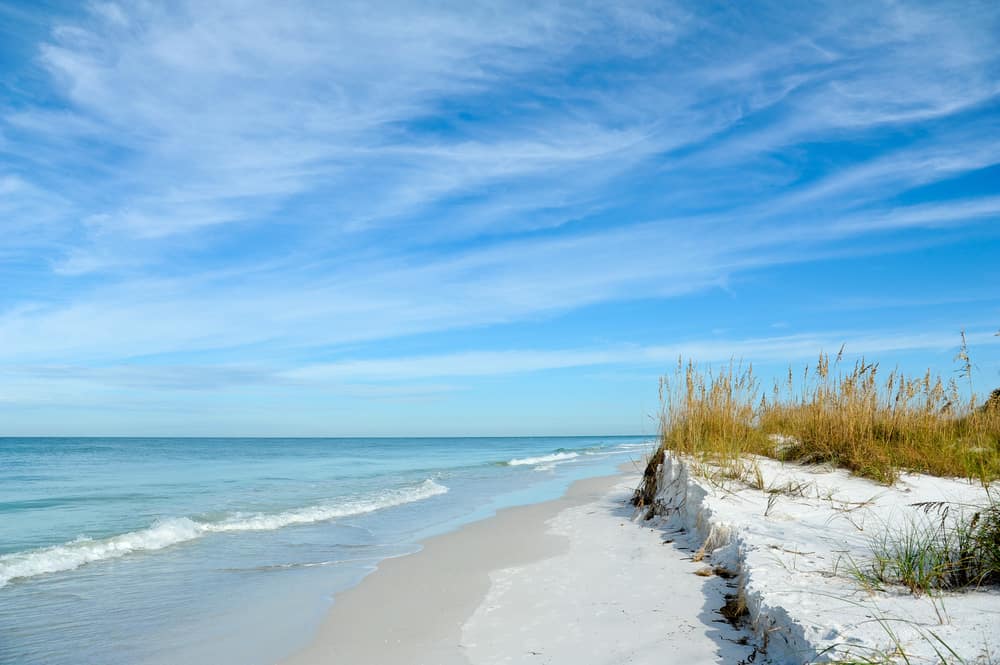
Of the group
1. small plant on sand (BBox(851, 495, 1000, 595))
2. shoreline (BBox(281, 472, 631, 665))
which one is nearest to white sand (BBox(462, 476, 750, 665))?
shoreline (BBox(281, 472, 631, 665))

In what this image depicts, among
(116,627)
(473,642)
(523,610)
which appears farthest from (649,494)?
(116,627)

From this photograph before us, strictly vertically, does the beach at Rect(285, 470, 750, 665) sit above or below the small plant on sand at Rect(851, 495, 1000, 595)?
below

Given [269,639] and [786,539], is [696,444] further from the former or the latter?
[269,639]

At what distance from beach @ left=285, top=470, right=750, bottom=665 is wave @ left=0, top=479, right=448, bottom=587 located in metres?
3.44

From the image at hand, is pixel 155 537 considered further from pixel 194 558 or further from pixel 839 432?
pixel 839 432

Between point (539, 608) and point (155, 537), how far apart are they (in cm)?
610

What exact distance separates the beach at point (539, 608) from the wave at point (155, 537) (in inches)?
135

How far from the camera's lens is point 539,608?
164 inches

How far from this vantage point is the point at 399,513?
413 inches

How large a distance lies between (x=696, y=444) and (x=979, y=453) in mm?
2685

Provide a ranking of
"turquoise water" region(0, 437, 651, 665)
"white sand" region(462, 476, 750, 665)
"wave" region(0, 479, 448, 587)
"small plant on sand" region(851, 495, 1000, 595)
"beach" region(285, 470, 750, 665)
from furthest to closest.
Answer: "wave" region(0, 479, 448, 587)
"turquoise water" region(0, 437, 651, 665)
"beach" region(285, 470, 750, 665)
"white sand" region(462, 476, 750, 665)
"small plant on sand" region(851, 495, 1000, 595)

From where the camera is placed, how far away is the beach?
11.0 ft

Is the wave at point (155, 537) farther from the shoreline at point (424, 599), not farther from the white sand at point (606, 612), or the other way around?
the white sand at point (606, 612)

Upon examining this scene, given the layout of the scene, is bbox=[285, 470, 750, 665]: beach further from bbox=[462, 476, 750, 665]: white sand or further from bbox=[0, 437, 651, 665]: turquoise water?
bbox=[0, 437, 651, 665]: turquoise water
